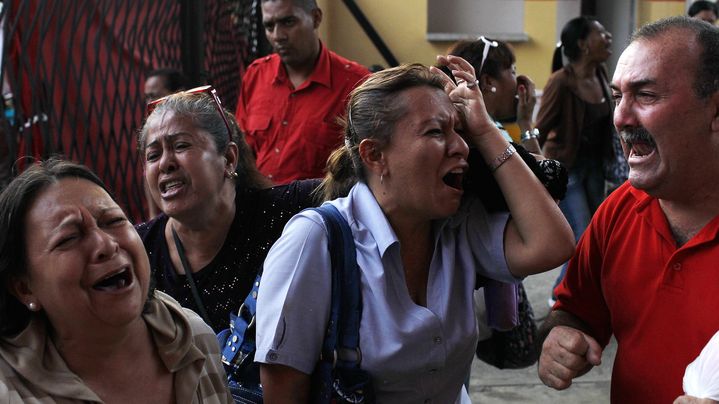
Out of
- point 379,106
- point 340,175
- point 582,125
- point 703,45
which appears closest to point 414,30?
point 582,125

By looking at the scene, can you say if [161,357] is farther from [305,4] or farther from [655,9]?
[655,9]

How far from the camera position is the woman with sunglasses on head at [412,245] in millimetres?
2258

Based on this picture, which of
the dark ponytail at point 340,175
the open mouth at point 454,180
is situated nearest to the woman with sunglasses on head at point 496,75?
the dark ponytail at point 340,175

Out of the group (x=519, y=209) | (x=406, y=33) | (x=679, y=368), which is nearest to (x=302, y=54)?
(x=519, y=209)

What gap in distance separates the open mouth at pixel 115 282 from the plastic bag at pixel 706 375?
128 cm

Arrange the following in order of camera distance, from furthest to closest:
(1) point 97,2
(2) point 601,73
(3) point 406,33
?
1. (3) point 406,33
2. (2) point 601,73
3. (1) point 97,2

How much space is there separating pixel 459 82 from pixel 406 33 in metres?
9.50

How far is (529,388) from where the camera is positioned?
527cm

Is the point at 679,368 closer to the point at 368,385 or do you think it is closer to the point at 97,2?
the point at 368,385

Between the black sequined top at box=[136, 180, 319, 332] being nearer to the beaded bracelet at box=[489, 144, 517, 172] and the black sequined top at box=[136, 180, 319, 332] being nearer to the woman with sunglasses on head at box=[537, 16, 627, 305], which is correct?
the beaded bracelet at box=[489, 144, 517, 172]

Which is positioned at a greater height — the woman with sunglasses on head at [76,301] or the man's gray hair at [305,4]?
the man's gray hair at [305,4]

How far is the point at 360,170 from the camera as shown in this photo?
2.51 metres

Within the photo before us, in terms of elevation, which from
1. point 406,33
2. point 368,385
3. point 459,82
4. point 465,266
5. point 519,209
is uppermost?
point 459,82

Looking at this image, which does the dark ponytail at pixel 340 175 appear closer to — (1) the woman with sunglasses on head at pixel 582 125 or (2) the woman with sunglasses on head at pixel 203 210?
(2) the woman with sunglasses on head at pixel 203 210
